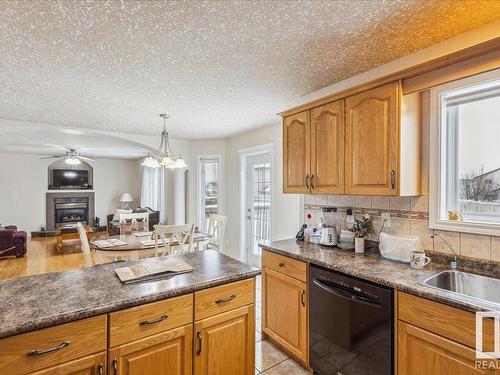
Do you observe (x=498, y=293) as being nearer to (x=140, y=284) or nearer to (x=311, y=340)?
(x=311, y=340)

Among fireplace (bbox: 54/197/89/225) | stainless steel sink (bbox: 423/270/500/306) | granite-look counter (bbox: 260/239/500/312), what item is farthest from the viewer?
fireplace (bbox: 54/197/89/225)

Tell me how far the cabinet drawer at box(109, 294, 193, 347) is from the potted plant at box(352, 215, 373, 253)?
57.0 inches

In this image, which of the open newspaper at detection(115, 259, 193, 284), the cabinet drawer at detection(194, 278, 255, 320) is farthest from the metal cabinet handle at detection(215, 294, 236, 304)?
the open newspaper at detection(115, 259, 193, 284)

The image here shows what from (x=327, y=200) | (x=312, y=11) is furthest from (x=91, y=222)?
(x=312, y=11)

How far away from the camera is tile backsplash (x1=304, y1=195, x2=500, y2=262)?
170 cm

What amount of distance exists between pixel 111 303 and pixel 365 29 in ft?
6.64

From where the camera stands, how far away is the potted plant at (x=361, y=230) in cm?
219

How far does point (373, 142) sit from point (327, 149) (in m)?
0.41

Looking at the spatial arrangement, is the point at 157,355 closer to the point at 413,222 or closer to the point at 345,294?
the point at 345,294

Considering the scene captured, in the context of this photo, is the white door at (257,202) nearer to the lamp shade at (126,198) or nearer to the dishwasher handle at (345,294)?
the dishwasher handle at (345,294)

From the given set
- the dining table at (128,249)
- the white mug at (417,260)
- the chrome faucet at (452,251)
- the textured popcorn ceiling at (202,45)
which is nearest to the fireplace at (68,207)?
the textured popcorn ceiling at (202,45)

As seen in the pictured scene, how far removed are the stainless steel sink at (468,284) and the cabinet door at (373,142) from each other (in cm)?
60

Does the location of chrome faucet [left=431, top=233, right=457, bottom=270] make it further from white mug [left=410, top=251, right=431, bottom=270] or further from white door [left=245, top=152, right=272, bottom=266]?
white door [left=245, top=152, right=272, bottom=266]

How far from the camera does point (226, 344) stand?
1.53m
